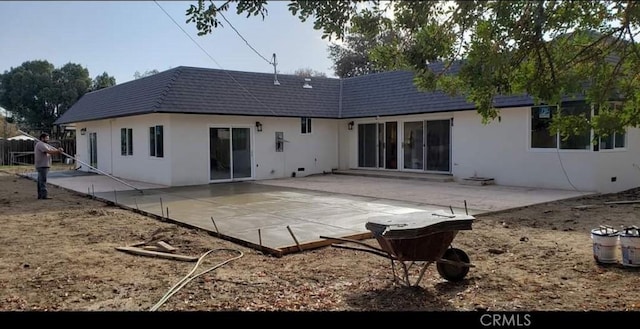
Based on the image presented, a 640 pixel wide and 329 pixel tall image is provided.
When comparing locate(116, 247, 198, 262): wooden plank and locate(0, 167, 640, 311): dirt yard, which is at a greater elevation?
locate(116, 247, 198, 262): wooden plank

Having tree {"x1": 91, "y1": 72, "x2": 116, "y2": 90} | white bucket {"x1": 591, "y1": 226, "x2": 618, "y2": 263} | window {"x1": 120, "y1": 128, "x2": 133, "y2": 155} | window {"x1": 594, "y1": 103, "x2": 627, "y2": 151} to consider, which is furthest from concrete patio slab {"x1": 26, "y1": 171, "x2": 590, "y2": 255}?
A: tree {"x1": 91, "y1": 72, "x2": 116, "y2": 90}

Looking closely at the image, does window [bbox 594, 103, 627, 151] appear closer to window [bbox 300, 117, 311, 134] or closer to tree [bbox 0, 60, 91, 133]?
window [bbox 300, 117, 311, 134]

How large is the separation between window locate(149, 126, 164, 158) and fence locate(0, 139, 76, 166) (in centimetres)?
1584

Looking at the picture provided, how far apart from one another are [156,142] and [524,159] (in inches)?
473

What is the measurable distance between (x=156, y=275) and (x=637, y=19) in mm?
5529

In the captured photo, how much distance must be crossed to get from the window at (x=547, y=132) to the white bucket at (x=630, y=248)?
26.6ft

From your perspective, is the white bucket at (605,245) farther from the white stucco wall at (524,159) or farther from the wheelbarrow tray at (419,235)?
the white stucco wall at (524,159)

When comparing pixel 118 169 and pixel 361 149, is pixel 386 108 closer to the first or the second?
pixel 361 149

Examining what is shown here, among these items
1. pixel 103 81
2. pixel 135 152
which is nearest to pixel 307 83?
pixel 135 152

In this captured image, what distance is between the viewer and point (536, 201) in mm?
11164

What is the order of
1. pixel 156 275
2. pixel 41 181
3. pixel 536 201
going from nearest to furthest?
pixel 156 275, pixel 536 201, pixel 41 181

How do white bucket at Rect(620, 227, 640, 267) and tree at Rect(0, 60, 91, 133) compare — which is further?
tree at Rect(0, 60, 91, 133)

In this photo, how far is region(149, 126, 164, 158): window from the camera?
16594mm
